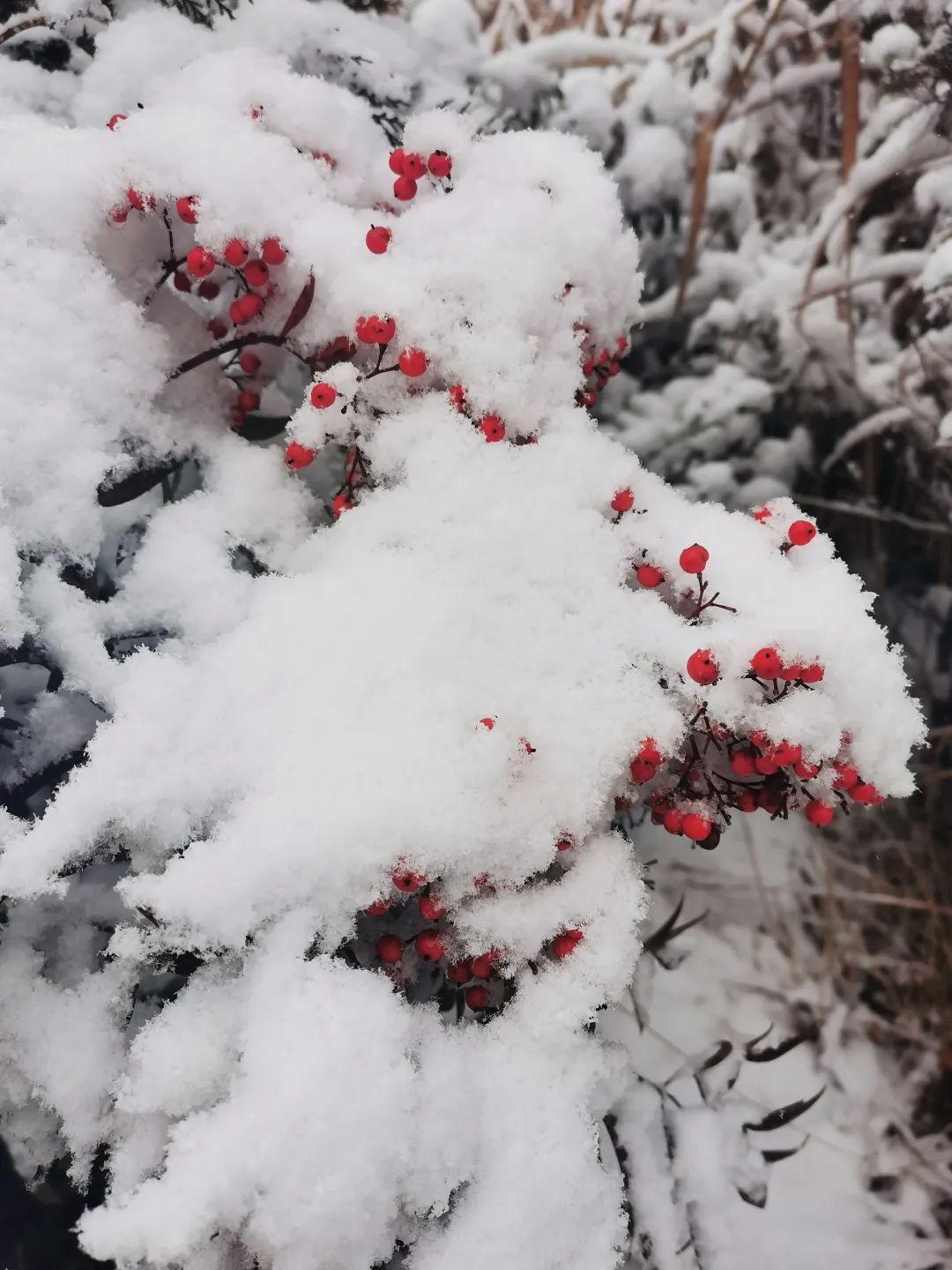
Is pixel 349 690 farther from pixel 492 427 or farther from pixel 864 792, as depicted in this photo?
pixel 864 792

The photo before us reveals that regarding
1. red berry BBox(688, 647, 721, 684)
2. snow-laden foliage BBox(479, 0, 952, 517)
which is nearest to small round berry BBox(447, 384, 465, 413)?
red berry BBox(688, 647, 721, 684)

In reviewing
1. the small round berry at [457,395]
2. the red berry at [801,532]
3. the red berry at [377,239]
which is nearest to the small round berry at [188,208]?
the red berry at [377,239]

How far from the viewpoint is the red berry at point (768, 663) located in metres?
0.75

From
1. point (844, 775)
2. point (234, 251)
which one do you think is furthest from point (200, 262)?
point (844, 775)

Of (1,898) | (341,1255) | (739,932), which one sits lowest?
(739,932)

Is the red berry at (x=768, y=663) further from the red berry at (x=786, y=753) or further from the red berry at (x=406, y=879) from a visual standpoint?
the red berry at (x=406, y=879)

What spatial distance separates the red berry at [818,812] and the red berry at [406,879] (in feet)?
1.29

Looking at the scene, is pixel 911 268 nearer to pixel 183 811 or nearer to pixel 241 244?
pixel 241 244

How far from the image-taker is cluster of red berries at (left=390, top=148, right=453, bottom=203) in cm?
95

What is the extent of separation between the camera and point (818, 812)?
850 mm

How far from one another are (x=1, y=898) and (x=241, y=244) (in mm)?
680

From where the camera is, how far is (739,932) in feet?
5.46

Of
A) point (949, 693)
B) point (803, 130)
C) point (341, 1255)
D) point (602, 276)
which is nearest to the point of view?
point (341, 1255)

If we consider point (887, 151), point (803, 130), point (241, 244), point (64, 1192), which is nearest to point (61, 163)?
point (241, 244)
